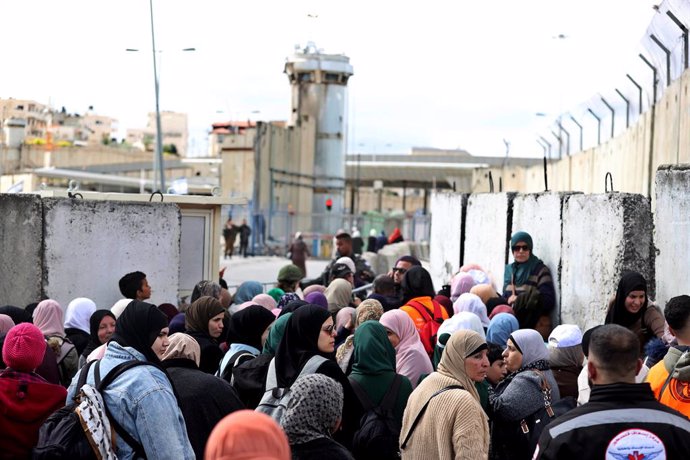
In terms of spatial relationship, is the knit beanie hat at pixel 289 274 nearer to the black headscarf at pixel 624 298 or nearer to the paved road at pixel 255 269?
the black headscarf at pixel 624 298

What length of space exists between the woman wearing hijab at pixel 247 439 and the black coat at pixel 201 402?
2.38 metres

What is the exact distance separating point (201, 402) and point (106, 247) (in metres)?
6.08

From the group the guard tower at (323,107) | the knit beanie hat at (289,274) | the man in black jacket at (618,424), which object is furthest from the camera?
the guard tower at (323,107)

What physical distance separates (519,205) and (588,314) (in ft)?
10.0

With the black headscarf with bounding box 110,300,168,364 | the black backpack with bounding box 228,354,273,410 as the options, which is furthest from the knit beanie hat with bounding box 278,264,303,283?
the black headscarf with bounding box 110,300,168,364

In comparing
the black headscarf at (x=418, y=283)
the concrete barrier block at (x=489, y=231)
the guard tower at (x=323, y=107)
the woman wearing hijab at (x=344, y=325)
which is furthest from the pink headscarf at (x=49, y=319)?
the guard tower at (x=323, y=107)

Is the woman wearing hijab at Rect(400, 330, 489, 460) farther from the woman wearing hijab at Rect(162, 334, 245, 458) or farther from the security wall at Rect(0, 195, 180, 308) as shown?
the security wall at Rect(0, 195, 180, 308)

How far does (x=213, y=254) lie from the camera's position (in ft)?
42.8

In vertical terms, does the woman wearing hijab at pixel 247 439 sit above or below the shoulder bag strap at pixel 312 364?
above

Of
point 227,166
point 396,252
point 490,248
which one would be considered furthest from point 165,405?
point 227,166

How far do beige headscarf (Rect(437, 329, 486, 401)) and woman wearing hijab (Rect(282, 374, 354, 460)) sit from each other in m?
0.77

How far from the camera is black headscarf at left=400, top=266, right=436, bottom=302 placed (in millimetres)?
9797

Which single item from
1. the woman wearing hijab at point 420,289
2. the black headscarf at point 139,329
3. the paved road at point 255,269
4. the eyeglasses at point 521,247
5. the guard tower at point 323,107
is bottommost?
the paved road at point 255,269

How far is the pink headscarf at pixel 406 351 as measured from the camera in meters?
6.89
